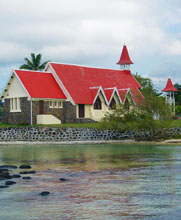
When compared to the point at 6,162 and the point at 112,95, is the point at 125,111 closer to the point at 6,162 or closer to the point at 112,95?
the point at 112,95

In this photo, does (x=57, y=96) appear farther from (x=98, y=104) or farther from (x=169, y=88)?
(x=169, y=88)

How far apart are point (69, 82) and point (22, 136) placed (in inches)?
472

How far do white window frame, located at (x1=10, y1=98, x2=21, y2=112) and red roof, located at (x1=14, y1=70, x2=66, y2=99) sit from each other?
8.01 ft

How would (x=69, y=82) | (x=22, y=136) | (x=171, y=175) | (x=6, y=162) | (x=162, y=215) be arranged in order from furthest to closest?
1. (x=69, y=82)
2. (x=22, y=136)
3. (x=6, y=162)
4. (x=171, y=175)
5. (x=162, y=215)

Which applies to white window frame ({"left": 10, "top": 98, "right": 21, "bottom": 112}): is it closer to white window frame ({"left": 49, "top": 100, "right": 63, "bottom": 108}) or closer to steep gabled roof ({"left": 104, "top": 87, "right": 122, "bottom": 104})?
white window frame ({"left": 49, "top": 100, "right": 63, "bottom": 108})

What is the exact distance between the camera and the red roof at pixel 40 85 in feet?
152

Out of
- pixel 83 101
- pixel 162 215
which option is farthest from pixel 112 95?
pixel 162 215

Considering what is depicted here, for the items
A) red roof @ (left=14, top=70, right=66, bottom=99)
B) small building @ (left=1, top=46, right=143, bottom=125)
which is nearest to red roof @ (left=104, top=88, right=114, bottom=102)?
small building @ (left=1, top=46, right=143, bottom=125)

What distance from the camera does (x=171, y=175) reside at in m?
15.7

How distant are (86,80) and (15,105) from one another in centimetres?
916

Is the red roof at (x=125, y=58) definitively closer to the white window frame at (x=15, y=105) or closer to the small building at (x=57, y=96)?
the small building at (x=57, y=96)

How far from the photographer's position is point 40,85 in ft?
156

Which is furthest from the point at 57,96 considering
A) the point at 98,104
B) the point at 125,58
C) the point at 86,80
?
the point at 125,58

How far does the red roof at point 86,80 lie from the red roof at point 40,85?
3.55ft
